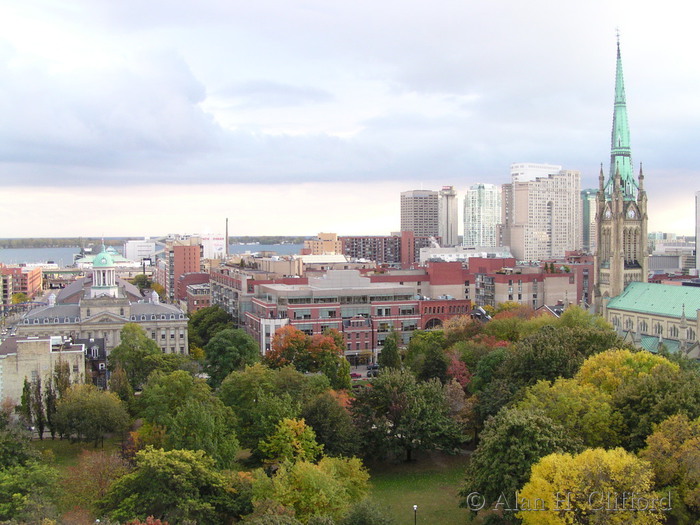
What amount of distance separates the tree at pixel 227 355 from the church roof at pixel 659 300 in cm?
4444

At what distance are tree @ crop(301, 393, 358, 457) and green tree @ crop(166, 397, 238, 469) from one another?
6.86 m

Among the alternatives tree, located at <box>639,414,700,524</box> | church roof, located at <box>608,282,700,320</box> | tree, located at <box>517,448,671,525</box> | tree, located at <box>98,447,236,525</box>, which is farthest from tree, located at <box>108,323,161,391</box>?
church roof, located at <box>608,282,700,320</box>

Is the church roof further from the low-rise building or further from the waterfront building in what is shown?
the low-rise building

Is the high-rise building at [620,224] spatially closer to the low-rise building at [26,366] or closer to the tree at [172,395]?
the tree at [172,395]

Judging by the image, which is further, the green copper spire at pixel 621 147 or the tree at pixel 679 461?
the green copper spire at pixel 621 147

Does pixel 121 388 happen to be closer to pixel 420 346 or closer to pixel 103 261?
pixel 420 346

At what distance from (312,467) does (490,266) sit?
101 m

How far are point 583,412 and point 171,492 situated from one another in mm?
Answer: 24465

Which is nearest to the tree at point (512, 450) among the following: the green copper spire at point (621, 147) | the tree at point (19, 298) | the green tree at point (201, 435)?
the green tree at point (201, 435)

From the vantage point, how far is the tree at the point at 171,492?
122ft

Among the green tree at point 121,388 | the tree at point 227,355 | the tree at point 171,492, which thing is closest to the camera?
the tree at point 171,492

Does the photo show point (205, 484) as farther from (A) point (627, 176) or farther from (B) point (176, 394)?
(A) point (627, 176)

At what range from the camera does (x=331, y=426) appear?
52.1 metres

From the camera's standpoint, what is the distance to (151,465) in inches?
1486
